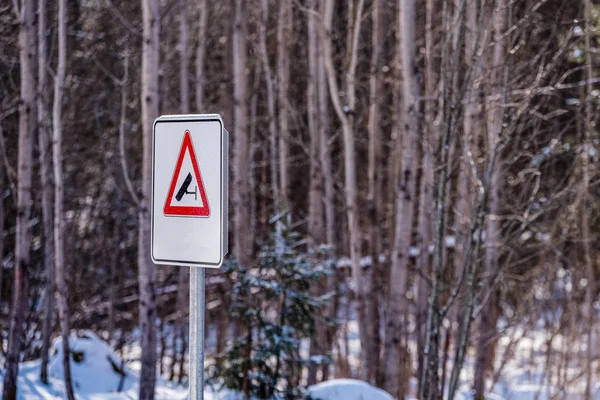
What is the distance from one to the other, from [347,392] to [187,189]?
164 inches

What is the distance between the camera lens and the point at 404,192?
6836 mm

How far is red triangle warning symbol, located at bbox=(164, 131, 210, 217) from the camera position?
268cm

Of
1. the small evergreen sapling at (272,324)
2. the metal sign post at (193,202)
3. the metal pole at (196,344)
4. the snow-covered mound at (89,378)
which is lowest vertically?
the snow-covered mound at (89,378)

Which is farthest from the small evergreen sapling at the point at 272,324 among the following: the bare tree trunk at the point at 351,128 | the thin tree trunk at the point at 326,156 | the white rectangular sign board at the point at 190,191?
the white rectangular sign board at the point at 190,191

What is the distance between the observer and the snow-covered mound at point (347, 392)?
20.4 ft

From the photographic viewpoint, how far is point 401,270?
6926 mm

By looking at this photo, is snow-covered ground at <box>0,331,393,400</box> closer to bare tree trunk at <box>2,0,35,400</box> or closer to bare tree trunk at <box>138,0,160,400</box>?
bare tree trunk at <box>138,0,160,400</box>

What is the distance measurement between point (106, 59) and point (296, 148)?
578 cm

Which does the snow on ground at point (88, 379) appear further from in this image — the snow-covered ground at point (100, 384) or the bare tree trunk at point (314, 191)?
the bare tree trunk at point (314, 191)

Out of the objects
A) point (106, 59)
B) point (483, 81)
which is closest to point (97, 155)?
point (106, 59)

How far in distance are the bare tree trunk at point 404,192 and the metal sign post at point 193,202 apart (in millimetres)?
4105

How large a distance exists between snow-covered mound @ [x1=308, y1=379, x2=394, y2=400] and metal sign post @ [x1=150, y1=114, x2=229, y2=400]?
389 centimetres

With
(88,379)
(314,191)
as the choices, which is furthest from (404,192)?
(88,379)

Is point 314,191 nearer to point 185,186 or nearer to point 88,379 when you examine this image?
point 88,379
